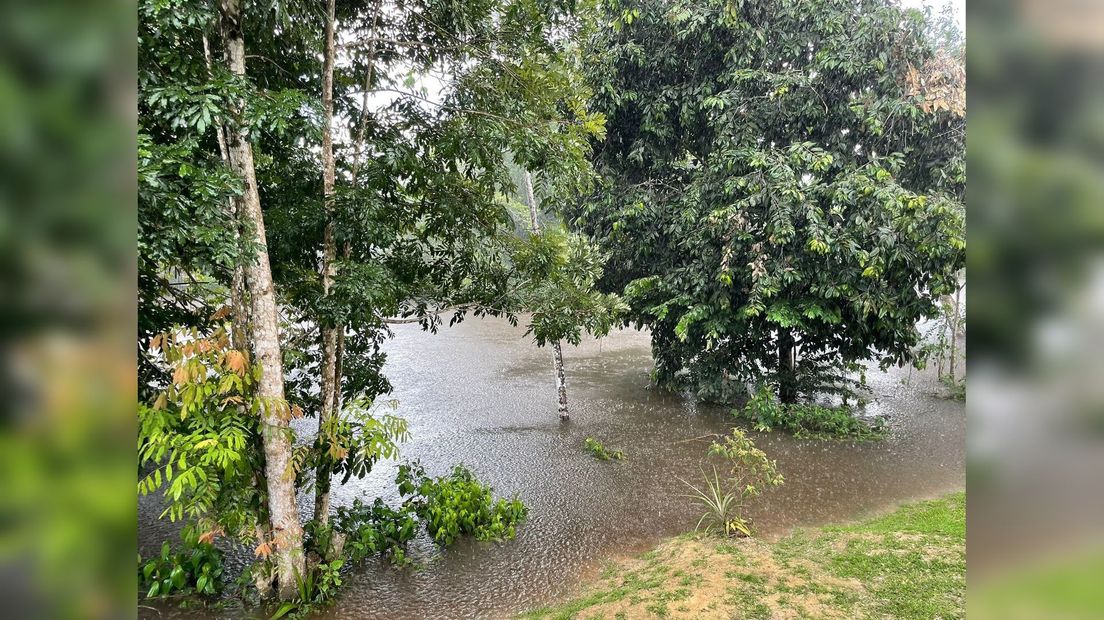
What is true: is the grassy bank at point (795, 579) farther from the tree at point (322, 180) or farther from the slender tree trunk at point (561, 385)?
the slender tree trunk at point (561, 385)

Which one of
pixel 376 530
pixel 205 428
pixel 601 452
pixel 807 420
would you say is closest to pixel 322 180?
pixel 205 428

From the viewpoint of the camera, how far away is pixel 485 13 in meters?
4.51

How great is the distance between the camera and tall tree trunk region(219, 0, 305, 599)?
10.9 ft

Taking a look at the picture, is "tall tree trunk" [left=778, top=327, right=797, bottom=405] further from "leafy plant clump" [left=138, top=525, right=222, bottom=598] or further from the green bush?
"leafy plant clump" [left=138, top=525, right=222, bottom=598]

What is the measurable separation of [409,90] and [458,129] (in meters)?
0.68

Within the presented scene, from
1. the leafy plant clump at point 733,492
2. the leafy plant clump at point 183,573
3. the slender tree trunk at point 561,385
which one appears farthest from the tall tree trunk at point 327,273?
the slender tree trunk at point 561,385

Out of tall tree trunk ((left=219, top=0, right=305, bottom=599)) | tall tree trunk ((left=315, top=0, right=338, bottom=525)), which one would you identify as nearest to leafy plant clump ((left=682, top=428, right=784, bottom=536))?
tall tree trunk ((left=315, top=0, right=338, bottom=525))

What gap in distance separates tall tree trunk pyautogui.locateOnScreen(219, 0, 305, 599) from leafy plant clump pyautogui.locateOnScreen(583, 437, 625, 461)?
391cm

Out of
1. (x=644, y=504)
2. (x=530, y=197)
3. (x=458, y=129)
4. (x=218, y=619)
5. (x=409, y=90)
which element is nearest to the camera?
(x=218, y=619)

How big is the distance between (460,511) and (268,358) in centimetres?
239

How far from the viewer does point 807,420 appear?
26.5ft

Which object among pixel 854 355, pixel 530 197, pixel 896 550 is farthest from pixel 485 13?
pixel 854 355

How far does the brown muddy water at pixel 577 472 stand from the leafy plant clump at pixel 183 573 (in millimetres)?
187
